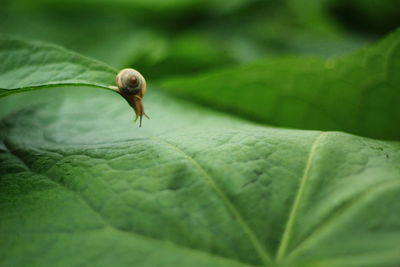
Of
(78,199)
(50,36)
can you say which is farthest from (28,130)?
(50,36)

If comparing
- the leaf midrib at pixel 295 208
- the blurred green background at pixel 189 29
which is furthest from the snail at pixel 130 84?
the blurred green background at pixel 189 29


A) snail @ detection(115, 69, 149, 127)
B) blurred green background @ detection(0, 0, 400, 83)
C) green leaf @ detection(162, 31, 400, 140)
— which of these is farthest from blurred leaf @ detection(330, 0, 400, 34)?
snail @ detection(115, 69, 149, 127)

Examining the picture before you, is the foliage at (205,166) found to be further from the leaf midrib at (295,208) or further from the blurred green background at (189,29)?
the blurred green background at (189,29)

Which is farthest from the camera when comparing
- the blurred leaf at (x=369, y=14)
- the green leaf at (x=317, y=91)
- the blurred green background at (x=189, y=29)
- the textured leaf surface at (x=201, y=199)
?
the blurred leaf at (x=369, y=14)

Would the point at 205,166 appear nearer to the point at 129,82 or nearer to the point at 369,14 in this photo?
the point at 129,82

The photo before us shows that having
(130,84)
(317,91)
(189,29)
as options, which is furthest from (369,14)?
(130,84)

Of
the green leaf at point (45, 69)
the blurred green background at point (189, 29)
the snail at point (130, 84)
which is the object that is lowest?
the blurred green background at point (189, 29)
